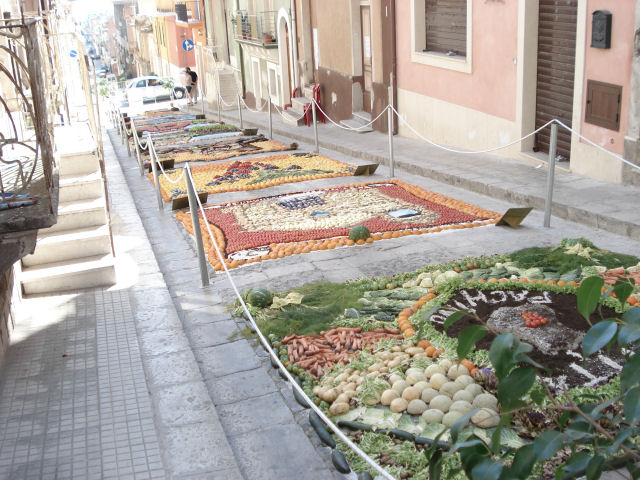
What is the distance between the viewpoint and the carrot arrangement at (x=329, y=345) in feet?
18.2

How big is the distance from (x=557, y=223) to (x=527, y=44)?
4451 millimetres

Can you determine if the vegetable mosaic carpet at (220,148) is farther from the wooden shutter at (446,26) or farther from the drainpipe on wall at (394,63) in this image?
the wooden shutter at (446,26)

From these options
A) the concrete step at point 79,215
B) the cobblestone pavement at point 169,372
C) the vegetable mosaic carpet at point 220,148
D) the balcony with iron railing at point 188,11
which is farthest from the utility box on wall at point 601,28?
the balcony with iron railing at point 188,11

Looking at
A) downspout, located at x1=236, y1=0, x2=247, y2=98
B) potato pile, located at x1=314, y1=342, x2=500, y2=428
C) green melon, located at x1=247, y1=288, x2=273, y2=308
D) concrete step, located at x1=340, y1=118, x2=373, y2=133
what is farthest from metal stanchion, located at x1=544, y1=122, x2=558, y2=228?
downspout, located at x1=236, y1=0, x2=247, y2=98

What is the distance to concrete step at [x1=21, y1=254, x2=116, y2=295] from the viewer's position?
7492 millimetres

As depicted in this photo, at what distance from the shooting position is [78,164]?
28.9 feet

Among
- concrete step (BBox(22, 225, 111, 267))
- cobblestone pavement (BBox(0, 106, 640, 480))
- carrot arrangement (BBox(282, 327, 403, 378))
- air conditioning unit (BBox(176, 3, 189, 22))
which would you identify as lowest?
cobblestone pavement (BBox(0, 106, 640, 480))

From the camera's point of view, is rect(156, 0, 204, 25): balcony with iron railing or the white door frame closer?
the white door frame

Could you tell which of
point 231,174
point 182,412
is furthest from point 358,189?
point 182,412

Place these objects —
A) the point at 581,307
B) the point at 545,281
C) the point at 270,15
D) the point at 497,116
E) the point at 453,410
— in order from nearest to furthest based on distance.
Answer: the point at 581,307 < the point at 453,410 < the point at 545,281 < the point at 497,116 < the point at 270,15

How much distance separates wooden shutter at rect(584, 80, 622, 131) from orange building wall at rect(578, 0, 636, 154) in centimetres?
7

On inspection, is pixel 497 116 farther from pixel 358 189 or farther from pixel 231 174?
pixel 231 174

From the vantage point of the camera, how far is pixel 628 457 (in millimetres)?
1876

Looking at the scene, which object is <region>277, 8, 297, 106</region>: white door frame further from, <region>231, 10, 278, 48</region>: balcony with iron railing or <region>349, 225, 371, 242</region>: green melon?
<region>349, 225, 371, 242</region>: green melon
